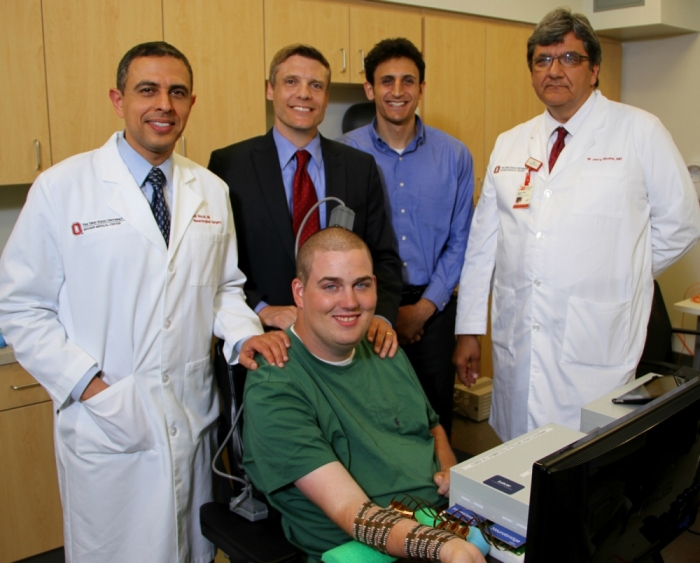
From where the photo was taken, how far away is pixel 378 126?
101 inches

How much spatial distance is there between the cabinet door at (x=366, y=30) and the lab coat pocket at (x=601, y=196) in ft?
5.46

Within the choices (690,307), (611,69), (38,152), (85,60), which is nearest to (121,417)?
(38,152)

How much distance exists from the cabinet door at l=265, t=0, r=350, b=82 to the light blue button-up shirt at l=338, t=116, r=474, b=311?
2.52 ft

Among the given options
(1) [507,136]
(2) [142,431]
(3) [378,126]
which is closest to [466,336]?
(1) [507,136]

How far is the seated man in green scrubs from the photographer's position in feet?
4.52

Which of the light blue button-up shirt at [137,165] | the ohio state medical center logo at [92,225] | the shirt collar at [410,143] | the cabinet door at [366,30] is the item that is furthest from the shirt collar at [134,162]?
the cabinet door at [366,30]

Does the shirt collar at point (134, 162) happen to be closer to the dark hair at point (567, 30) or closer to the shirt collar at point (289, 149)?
the shirt collar at point (289, 149)

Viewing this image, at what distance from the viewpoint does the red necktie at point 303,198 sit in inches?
79.7

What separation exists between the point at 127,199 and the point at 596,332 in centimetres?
136

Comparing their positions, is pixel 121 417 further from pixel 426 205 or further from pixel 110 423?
pixel 426 205

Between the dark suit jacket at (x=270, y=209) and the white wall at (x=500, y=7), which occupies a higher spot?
the white wall at (x=500, y=7)

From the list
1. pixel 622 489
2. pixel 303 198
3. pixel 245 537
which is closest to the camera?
pixel 622 489

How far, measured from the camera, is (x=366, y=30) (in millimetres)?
3305

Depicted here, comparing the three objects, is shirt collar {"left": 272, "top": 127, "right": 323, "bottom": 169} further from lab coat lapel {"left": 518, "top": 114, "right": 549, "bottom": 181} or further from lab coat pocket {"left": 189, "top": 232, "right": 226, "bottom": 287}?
lab coat lapel {"left": 518, "top": 114, "right": 549, "bottom": 181}
